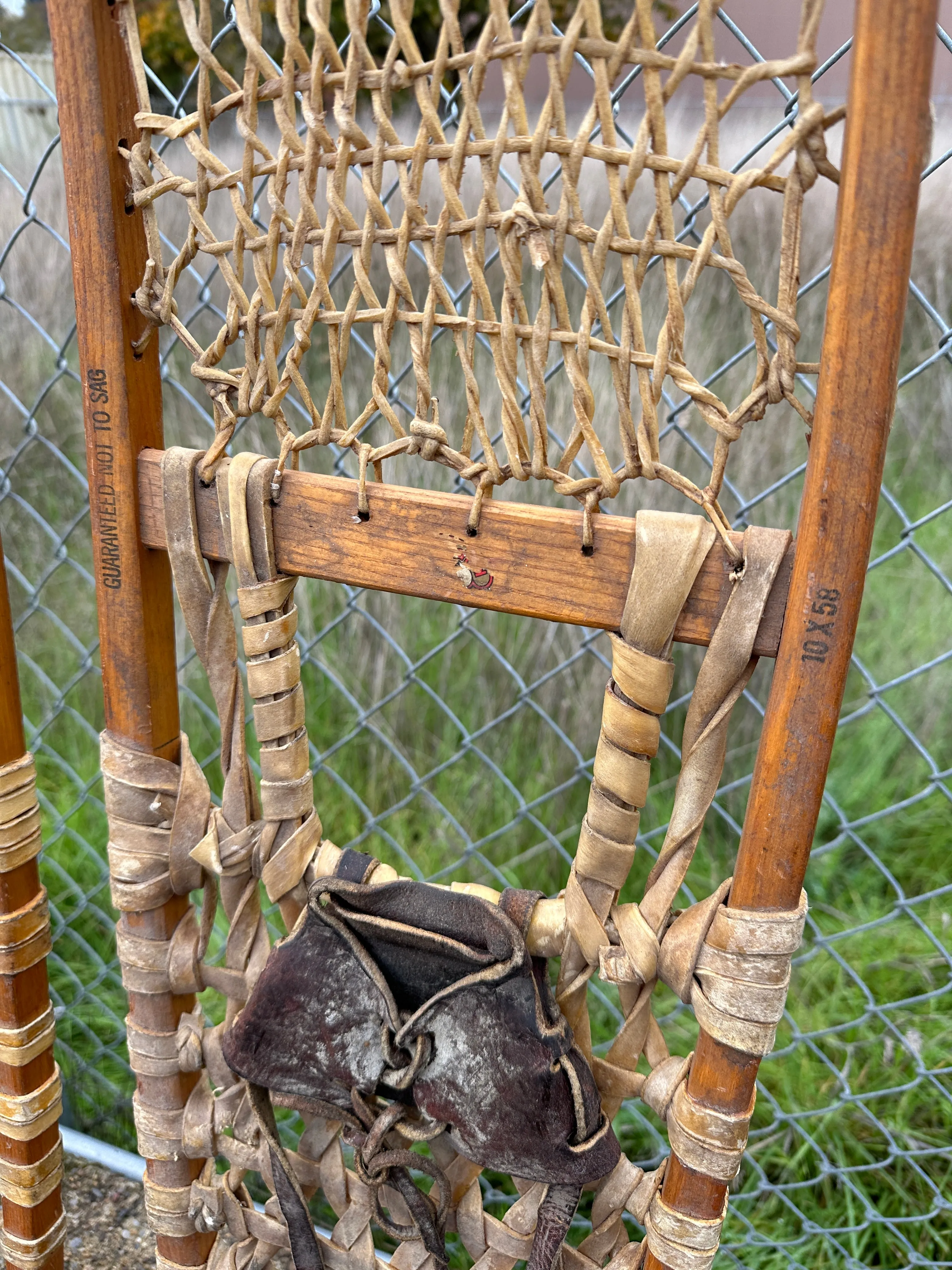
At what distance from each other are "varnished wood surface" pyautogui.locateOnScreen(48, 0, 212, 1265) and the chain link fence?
390mm

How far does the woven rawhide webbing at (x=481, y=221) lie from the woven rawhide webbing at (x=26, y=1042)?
1.40 feet

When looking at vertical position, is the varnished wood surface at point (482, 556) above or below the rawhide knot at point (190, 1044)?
above

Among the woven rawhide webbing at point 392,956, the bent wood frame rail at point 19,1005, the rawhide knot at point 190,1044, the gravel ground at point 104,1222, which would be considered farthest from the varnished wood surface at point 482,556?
A: the gravel ground at point 104,1222

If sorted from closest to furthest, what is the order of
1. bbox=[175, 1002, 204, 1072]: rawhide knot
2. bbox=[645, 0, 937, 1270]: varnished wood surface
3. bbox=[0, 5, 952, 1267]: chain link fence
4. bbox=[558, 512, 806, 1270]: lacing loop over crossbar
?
bbox=[645, 0, 937, 1270]: varnished wood surface < bbox=[558, 512, 806, 1270]: lacing loop over crossbar < bbox=[175, 1002, 204, 1072]: rawhide knot < bbox=[0, 5, 952, 1267]: chain link fence

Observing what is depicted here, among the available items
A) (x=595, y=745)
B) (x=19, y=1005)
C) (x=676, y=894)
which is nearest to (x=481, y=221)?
(x=676, y=894)

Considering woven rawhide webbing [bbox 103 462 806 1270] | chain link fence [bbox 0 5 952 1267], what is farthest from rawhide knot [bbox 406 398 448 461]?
chain link fence [bbox 0 5 952 1267]

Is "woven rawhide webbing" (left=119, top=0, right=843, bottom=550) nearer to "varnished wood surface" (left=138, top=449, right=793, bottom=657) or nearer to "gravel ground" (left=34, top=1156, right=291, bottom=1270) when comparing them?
"varnished wood surface" (left=138, top=449, right=793, bottom=657)

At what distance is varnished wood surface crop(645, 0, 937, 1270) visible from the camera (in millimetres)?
446

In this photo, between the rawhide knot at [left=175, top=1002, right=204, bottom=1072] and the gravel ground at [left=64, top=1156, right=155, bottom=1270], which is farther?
the gravel ground at [left=64, top=1156, right=155, bottom=1270]

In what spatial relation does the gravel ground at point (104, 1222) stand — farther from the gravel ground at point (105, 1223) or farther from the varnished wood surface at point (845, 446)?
the varnished wood surface at point (845, 446)

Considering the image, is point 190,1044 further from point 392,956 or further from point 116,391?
point 116,391

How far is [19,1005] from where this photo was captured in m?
0.91

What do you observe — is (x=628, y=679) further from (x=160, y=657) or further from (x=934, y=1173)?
(x=934, y=1173)

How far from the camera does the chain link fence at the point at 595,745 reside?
120 cm
